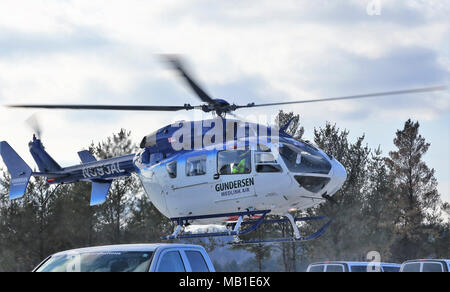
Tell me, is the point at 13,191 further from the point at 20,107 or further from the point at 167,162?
the point at 167,162

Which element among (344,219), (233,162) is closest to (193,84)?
(233,162)

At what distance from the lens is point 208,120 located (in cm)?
1786

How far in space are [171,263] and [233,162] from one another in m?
9.35

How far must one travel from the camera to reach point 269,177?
52.4 ft

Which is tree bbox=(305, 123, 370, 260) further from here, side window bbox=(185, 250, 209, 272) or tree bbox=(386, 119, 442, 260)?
side window bbox=(185, 250, 209, 272)

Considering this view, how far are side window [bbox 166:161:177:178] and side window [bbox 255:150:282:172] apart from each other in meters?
3.04

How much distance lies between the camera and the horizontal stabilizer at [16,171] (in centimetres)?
2309

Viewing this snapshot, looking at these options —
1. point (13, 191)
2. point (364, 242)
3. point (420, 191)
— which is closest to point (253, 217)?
point (13, 191)

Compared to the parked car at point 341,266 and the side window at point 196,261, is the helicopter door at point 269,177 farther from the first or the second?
the side window at point 196,261

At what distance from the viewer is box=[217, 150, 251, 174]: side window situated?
16.4m

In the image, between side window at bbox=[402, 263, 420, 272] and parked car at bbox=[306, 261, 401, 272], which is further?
parked car at bbox=[306, 261, 401, 272]

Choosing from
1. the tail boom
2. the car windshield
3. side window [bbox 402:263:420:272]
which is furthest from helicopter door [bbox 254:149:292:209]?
the car windshield
